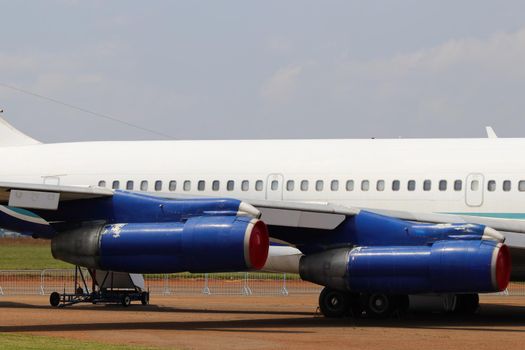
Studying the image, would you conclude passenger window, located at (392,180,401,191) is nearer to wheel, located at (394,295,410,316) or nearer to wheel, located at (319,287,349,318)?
wheel, located at (394,295,410,316)

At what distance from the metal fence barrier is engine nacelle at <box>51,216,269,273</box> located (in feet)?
51.9

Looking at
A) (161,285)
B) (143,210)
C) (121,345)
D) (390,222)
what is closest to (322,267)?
(390,222)

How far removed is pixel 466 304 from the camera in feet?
92.5

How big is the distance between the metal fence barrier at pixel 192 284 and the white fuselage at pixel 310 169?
7877 mm

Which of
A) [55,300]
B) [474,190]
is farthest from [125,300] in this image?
[474,190]

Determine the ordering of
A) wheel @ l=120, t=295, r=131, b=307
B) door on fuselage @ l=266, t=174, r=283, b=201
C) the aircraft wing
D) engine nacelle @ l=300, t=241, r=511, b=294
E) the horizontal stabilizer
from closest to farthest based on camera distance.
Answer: engine nacelle @ l=300, t=241, r=511, b=294 → the aircraft wing → door on fuselage @ l=266, t=174, r=283, b=201 → wheel @ l=120, t=295, r=131, b=307 → the horizontal stabilizer

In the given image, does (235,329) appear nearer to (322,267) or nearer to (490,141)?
(322,267)

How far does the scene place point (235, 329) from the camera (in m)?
23.4

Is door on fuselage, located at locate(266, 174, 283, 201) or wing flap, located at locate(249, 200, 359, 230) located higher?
door on fuselage, located at locate(266, 174, 283, 201)

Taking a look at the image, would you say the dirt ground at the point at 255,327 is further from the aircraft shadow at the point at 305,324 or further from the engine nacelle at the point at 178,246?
the engine nacelle at the point at 178,246

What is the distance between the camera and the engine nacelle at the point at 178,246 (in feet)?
73.0

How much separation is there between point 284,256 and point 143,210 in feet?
18.8

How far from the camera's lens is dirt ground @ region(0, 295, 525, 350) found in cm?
2056

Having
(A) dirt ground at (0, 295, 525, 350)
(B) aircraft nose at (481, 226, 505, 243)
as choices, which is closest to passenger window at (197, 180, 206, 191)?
(A) dirt ground at (0, 295, 525, 350)
